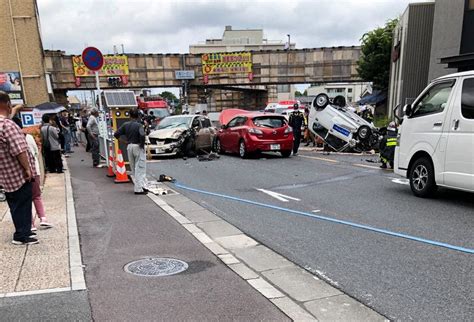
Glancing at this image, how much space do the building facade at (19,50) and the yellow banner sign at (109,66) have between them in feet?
55.1

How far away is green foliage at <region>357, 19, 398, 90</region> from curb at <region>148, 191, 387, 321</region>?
26016 millimetres

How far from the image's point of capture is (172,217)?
6684 millimetres

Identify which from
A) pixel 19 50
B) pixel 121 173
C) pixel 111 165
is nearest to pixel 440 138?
pixel 121 173

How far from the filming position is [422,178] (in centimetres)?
767

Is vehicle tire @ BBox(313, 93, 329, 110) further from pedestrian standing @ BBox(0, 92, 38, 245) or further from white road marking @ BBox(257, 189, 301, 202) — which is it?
pedestrian standing @ BBox(0, 92, 38, 245)

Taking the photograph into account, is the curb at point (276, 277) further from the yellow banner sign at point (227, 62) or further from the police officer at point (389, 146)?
the yellow banner sign at point (227, 62)

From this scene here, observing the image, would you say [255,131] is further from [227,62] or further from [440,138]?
[227,62]

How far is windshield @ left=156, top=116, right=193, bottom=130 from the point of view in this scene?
51.4 feet

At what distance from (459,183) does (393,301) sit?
4.01 meters

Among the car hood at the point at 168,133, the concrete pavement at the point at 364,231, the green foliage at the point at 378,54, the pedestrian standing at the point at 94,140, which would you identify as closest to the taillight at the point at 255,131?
the car hood at the point at 168,133

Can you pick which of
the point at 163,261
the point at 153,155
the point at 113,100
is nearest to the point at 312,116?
the point at 153,155

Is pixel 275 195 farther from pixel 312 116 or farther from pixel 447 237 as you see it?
pixel 312 116

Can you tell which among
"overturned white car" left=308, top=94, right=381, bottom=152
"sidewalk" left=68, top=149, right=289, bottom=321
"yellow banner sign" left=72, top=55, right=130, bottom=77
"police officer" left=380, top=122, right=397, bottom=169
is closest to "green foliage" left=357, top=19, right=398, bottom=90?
"overturned white car" left=308, top=94, right=381, bottom=152

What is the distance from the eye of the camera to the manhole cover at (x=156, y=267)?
4414mm
